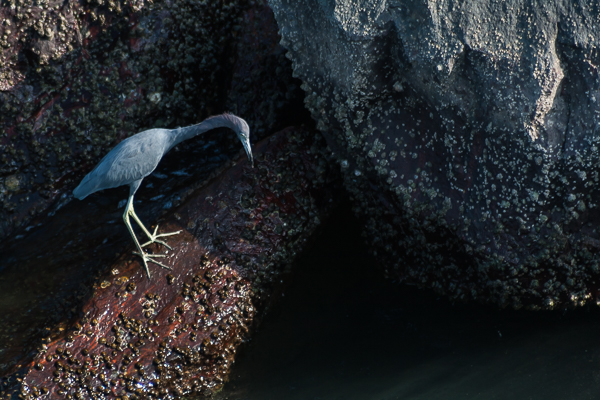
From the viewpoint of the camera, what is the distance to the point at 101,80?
13.0 feet

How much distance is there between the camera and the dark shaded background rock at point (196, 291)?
2.95 meters

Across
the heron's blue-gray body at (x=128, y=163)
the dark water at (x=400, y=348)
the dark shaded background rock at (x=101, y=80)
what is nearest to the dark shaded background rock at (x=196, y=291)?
the dark water at (x=400, y=348)

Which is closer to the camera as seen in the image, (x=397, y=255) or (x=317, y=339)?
(x=317, y=339)

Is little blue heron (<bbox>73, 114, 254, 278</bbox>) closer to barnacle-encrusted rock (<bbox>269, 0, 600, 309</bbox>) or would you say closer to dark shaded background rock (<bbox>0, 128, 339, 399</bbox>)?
dark shaded background rock (<bbox>0, 128, 339, 399</bbox>)

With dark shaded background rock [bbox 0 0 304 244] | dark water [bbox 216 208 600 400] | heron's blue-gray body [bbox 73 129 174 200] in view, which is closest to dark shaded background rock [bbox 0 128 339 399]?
dark water [bbox 216 208 600 400]

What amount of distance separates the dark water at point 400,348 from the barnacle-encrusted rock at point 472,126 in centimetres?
15

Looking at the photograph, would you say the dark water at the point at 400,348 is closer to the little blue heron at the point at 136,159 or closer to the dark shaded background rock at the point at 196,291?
the dark shaded background rock at the point at 196,291

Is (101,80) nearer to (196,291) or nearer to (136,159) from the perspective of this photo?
(136,159)

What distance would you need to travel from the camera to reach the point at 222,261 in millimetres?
3322

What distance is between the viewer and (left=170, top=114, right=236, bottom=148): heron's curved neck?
3400mm

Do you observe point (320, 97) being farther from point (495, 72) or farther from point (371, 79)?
point (495, 72)

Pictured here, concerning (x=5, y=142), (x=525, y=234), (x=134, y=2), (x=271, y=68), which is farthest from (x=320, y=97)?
(x=5, y=142)

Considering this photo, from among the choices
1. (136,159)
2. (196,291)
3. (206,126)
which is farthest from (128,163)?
(196,291)

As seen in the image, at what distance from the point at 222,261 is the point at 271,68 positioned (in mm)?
1438
